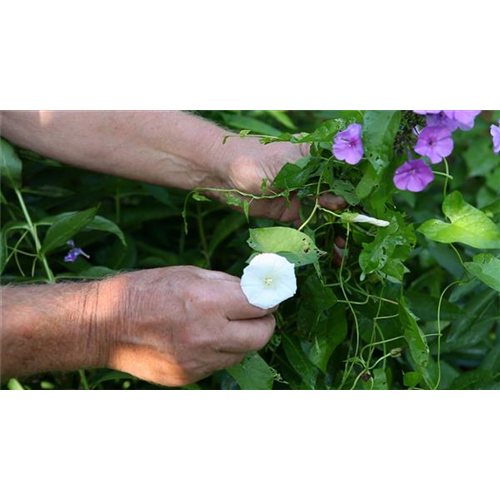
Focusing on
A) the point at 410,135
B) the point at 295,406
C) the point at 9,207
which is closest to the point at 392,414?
the point at 295,406

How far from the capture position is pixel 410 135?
1.19m

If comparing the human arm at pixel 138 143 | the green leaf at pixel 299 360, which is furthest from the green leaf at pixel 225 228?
the green leaf at pixel 299 360

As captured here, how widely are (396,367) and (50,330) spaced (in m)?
0.74

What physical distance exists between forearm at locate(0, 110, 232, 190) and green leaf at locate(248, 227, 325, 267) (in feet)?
1.35

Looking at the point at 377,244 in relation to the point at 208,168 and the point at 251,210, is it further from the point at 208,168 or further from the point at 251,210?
the point at 208,168

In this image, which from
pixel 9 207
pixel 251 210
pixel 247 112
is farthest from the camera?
pixel 247 112

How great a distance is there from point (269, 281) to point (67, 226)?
51 centimetres

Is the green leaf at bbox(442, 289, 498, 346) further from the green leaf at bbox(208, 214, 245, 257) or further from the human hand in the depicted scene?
the green leaf at bbox(208, 214, 245, 257)

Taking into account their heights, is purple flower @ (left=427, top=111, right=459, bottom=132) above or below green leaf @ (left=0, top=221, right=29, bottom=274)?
above

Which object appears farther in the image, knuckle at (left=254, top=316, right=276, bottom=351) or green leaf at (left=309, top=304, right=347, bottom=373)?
green leaf at (left=309, top=304, right=347, bottom=373)

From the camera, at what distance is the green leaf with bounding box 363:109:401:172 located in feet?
3.66

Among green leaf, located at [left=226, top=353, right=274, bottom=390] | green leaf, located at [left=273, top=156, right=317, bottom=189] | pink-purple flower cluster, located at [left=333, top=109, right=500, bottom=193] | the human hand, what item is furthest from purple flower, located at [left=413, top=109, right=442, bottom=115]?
green leaf, located at [left=226, top=353, right=274, bottom=390]

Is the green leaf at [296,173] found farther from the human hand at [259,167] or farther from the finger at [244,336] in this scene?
the finger at [244,336]

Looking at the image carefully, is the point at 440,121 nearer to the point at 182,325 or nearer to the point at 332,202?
the point at 332,202
